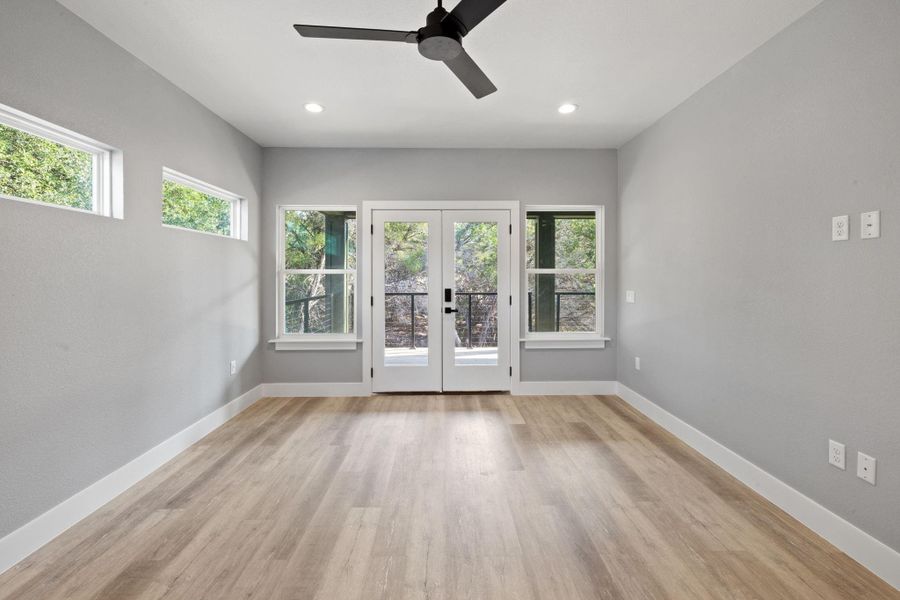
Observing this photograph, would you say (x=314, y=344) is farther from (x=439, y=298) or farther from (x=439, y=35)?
(x=439, y=35)

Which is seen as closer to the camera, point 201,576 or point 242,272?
point 201,576

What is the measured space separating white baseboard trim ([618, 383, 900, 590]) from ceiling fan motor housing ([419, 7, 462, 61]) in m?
2.74

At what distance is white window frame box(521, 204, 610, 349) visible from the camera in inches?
175

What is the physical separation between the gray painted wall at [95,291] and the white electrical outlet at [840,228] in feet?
12.1

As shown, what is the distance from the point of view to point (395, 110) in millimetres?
3387

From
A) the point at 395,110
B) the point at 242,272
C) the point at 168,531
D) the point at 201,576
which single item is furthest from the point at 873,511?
the point at 242,272

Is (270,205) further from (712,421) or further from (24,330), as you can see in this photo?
(712,421)

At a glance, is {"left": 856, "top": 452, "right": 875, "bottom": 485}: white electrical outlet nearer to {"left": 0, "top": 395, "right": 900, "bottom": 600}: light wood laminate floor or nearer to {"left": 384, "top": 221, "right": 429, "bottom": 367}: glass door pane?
{"left": 0, "top": 395, "right": 900, "bottom": 600}: light wood laminate floor

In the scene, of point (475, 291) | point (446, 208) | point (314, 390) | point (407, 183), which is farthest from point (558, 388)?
point (407, 183)

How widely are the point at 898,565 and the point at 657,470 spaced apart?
1.12 metres

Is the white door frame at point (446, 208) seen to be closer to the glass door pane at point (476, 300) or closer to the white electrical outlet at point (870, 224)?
the glass door pane at point (476, 300)

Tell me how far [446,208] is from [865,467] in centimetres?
354

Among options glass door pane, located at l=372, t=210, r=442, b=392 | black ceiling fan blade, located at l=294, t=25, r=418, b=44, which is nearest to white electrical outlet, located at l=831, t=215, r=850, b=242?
black ceiling fan blade, located at l=294, t=25, r=418, b=44

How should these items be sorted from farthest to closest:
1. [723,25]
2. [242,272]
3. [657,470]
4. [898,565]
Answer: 1. [242,272]
2. [657,470]
3. [723,25]
4. [898,565]
